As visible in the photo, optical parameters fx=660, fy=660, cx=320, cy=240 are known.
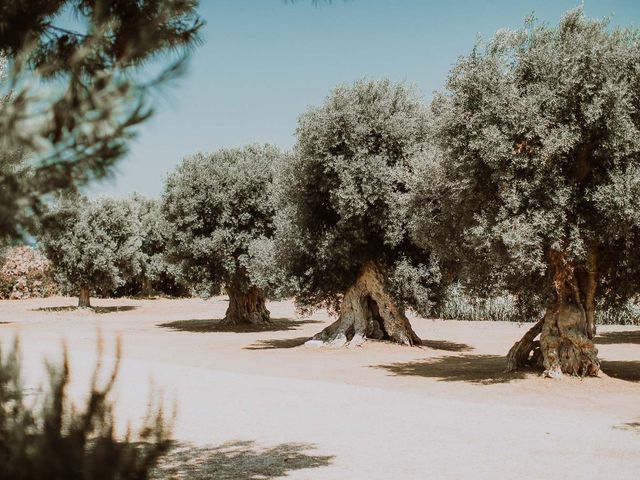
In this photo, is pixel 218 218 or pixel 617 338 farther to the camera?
pixel 218 218

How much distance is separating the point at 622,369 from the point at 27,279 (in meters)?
48.4

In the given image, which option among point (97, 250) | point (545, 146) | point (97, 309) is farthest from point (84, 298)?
point (545, 146)

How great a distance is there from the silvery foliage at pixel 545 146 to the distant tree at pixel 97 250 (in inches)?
1209

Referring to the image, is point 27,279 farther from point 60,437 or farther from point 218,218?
point 60,437

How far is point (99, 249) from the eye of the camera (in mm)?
42406

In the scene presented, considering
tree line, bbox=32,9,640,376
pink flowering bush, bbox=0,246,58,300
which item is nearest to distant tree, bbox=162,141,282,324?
tree line, bbox=32,9,640,376

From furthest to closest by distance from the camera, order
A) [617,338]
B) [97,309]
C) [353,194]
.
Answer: [97,309] → [617,338] → [353,194]

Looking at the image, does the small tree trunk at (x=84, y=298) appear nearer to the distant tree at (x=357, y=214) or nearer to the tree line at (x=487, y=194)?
the tree line at (x=487, y=194)

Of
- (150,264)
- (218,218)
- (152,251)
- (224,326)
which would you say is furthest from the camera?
(152,251)

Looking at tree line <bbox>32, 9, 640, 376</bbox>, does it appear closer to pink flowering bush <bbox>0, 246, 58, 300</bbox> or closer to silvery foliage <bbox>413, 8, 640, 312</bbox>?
silvery foliage <bbox>413, 8, 640, 312</bbox>

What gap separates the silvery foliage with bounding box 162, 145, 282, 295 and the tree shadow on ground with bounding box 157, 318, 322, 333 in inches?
78.4

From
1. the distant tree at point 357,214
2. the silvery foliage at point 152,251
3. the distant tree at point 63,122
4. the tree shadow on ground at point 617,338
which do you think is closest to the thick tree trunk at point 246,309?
the distant tree at point 357,214

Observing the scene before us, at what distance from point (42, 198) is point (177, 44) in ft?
6.40

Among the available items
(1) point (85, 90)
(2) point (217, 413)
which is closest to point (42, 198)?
(1) point (85, 90)
